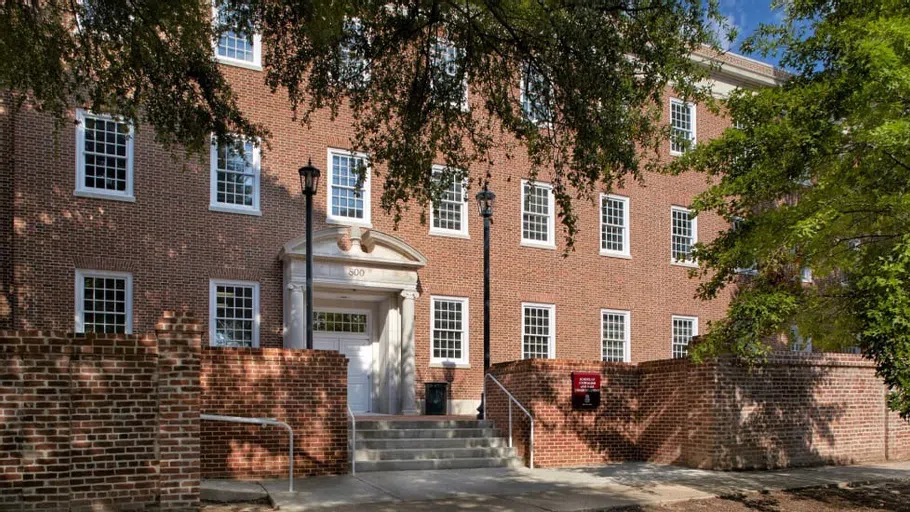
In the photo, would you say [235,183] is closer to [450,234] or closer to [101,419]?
[450,234]

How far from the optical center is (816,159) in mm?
11234

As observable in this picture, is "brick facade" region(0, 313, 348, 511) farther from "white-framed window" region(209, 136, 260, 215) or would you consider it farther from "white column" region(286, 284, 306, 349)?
"white-framed window" region(209, 136, 260, 215)

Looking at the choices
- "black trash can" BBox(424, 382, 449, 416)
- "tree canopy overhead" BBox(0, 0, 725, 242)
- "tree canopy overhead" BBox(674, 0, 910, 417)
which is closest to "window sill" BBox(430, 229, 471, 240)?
"black trash can" BBox(424, 382, 449, 416)

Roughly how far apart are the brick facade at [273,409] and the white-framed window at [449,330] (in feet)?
24.9

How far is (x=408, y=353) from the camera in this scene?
2003 centimetres

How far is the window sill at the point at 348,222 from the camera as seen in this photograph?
19719mm

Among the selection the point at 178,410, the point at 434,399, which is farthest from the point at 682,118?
the point at 178,410

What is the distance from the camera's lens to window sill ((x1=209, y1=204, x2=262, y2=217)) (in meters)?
18.4

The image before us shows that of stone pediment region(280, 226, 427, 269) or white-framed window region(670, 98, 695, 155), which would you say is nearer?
stone pediment region(280, 226, 427, 269)

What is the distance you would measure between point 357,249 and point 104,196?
5.43 meters

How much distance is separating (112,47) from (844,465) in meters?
14.6

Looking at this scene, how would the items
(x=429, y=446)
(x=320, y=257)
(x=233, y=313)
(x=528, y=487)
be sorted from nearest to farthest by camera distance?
(x=528, y=487)
(x=429, y=446)
(x=233, y=313)
(x=320, y=257)

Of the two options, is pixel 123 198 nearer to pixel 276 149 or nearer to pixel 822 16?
pixel 276 149

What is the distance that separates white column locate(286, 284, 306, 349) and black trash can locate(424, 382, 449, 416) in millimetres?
3296
